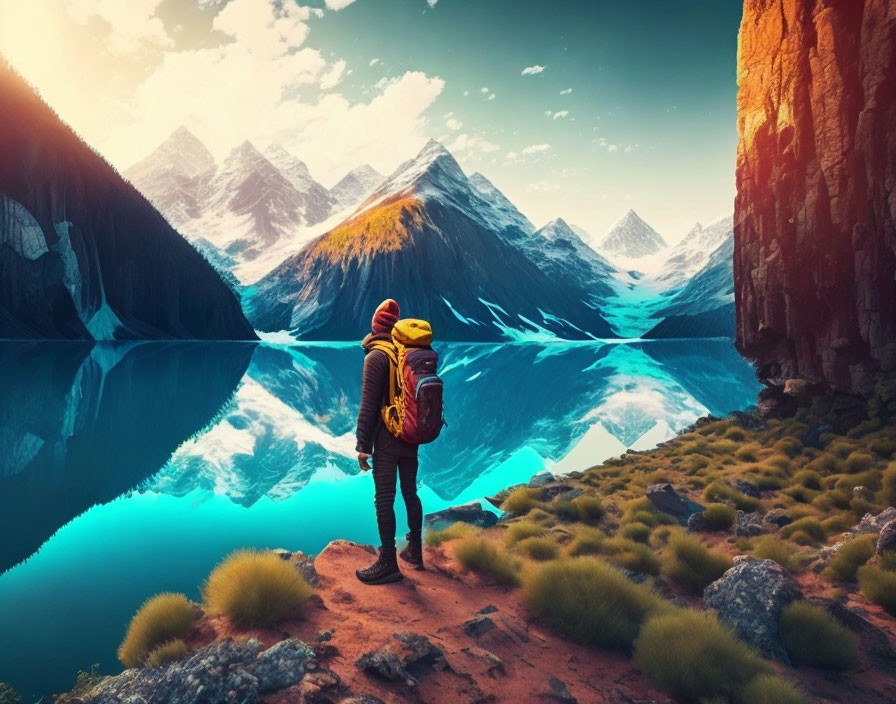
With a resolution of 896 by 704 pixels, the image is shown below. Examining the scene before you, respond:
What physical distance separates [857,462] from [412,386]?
1497cm

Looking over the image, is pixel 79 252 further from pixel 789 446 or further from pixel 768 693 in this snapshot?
pixel 768 693

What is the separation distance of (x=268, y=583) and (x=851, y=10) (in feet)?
87.8

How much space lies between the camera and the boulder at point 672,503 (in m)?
13.5

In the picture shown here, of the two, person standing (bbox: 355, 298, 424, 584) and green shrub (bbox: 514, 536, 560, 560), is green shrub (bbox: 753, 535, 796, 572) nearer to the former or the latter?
green shrub (bbox: 514, 536, 560, 560)

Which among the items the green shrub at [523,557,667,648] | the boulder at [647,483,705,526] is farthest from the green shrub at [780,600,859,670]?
the boulder at [647,483,705,526]

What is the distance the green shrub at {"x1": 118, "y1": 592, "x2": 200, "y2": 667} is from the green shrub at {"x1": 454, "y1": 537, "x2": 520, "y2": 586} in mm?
3949

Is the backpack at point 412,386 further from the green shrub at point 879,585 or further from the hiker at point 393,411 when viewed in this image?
the green shrub at point 879,585

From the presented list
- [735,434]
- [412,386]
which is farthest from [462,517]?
[735,434]

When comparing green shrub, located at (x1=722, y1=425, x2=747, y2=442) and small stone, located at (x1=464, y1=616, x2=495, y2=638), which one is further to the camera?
green shrub, located at (x1=722, y1=425, x2=747, y2=442)

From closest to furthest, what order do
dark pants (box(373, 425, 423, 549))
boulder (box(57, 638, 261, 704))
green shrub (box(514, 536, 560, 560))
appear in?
boulder (box(57, 638, 261, 704)), dark pants (box(373, 425, 423, 549)), green shrub (box(514, 536, 560, 560))

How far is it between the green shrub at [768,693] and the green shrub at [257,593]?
4432mm

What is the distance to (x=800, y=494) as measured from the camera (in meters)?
14.0

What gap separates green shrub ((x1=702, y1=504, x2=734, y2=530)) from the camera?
40.4 feet

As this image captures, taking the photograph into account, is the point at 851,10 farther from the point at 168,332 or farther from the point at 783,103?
the point at 168,332
